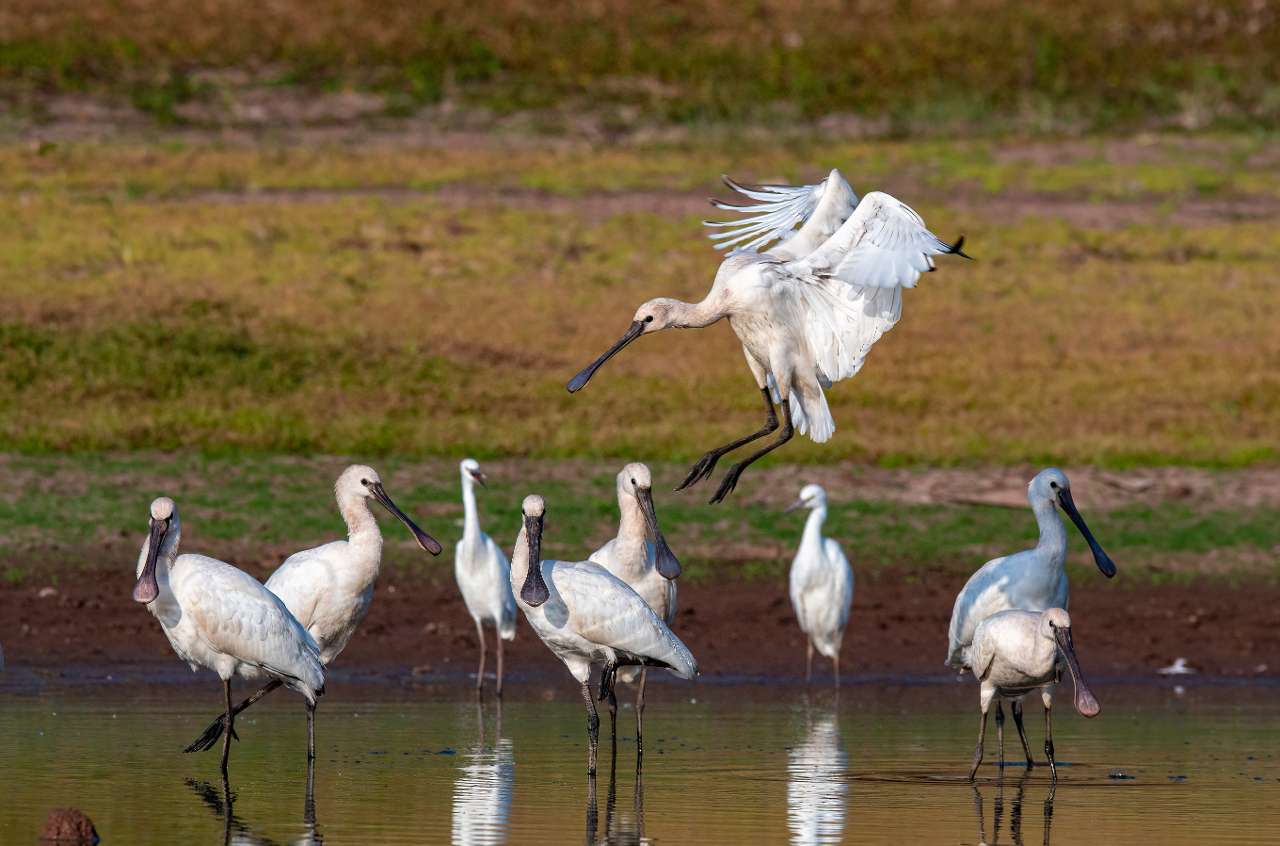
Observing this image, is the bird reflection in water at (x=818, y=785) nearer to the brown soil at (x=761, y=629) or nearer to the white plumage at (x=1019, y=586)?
the white plumage at (x=1019, y=586)

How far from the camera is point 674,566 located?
38.7 ft

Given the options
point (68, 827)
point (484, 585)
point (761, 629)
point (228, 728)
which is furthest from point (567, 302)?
point (68, 827)

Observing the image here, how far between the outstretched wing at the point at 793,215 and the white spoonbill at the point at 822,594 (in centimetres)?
211

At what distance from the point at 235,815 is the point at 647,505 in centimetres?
310

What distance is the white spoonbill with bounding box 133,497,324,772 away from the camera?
10461 millimetres

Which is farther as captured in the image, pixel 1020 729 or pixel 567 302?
pixel 567 302

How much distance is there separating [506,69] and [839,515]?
67.8 ft

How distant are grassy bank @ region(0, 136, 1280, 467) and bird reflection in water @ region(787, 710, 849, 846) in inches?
256

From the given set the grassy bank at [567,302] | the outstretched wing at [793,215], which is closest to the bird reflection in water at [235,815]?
the outstretched wing at [793,215]

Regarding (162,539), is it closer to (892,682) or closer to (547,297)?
(892,682)

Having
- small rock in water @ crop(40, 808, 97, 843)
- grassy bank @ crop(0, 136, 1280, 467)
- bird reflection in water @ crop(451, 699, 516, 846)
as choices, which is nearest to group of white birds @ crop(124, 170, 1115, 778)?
bird reflection in water @ crop(451, 699, 516, 846)

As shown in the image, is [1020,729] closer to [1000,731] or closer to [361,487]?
[1000,731]

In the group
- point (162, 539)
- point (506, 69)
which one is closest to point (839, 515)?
point (162, 539)

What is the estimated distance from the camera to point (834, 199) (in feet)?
39.6
